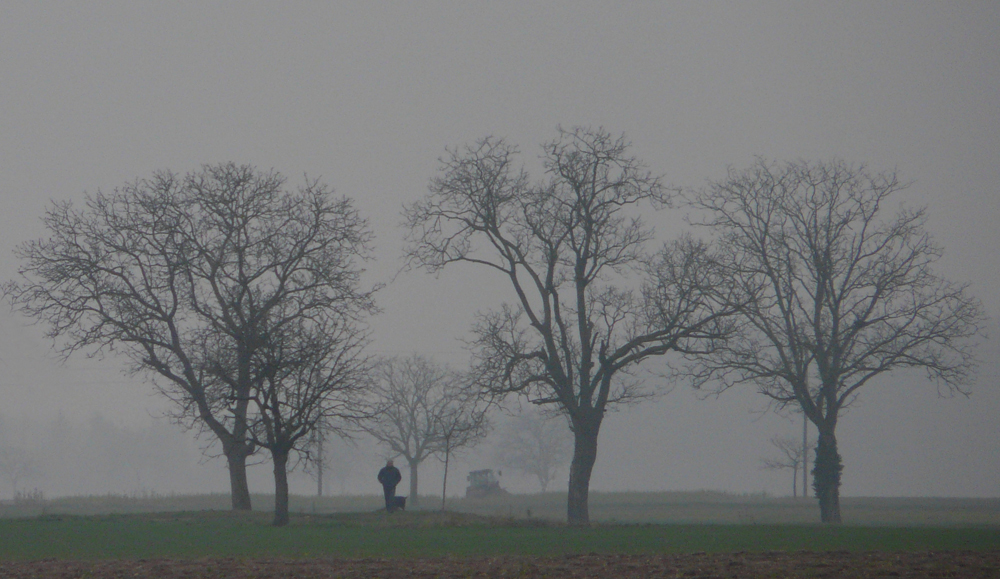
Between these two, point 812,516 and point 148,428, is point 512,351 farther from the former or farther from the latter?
point 148,428

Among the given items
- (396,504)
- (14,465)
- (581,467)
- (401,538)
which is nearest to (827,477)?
(581,467)

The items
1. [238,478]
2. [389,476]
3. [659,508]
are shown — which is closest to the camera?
[389,476]

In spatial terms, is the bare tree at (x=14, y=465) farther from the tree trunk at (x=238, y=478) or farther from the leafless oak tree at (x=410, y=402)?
the tree trunk at (x=238, y=478)

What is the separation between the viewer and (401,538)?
22.2 meters

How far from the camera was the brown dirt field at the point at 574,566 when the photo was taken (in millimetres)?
14523

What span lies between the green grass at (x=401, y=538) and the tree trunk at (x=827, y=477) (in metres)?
14.0

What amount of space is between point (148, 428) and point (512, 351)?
18257cm

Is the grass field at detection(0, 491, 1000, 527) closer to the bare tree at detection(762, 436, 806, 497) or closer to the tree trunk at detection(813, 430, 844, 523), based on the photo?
the tree trunk at detection(813, 430, 844, 523)

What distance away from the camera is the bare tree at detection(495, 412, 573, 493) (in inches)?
4149

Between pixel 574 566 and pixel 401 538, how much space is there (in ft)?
24.5

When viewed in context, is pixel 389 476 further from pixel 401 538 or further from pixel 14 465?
pixel 14 465

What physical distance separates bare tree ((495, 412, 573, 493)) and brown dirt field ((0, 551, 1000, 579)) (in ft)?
280

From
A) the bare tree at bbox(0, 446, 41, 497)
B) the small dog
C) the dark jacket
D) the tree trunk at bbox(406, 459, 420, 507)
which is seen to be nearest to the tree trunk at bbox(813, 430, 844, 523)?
the small dog

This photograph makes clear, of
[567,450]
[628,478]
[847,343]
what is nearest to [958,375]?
[847,343]
